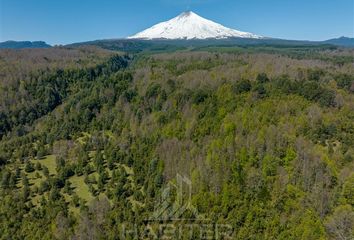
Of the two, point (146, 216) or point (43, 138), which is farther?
point (43, 138)

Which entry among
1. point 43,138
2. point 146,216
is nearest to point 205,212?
point 146,216

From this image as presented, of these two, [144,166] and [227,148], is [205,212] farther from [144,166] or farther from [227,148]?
[144,166]

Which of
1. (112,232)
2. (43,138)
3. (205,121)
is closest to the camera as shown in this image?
(112,232)

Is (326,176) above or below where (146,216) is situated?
above

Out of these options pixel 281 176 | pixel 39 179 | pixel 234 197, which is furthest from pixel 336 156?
pixel 39 179

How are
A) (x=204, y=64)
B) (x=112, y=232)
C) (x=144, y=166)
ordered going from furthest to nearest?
(x=204, y=64)
(x=144, y=166)
(x=112, y=232)

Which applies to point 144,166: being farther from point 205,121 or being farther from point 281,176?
point 281,176

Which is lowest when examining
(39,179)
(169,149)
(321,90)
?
(39,179)
